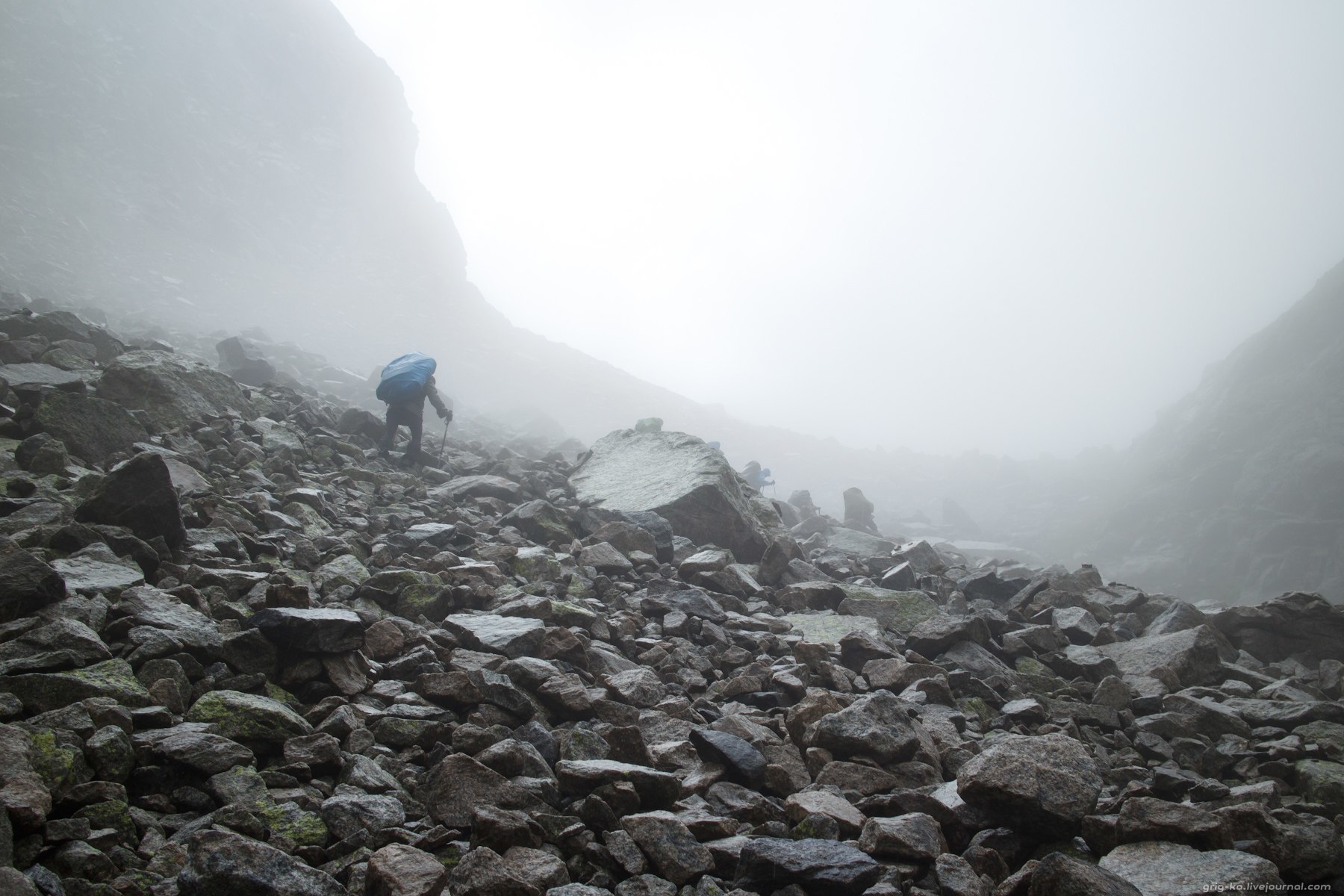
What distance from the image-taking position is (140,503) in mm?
4449

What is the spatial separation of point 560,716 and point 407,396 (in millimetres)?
8350

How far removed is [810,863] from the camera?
8.17 feet

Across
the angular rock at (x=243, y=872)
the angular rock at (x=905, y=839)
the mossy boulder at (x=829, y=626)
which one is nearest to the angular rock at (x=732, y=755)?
the angular rock at (x=905, y=839)

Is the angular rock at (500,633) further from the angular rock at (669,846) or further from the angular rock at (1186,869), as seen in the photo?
the angular rock at (1186,869)

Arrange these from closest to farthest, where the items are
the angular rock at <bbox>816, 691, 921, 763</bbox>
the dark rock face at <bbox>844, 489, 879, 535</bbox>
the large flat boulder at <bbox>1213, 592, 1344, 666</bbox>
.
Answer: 1. the angular rock at <bbox>816, 691, 921, 763</bbox>
2. the large flat boulder at <bbox>1213, 592, 1344, 666</bbox>
3. the dark rock face at <bbox>844, 489, 879, 535</bbox>

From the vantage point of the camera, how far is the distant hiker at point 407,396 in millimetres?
10789

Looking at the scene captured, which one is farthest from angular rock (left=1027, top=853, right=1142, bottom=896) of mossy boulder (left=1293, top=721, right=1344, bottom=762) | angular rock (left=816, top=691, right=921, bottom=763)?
mossy boulder (left=1293, top=721, right=1344, bottom=762)

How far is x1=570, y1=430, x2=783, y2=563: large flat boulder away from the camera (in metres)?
8.70

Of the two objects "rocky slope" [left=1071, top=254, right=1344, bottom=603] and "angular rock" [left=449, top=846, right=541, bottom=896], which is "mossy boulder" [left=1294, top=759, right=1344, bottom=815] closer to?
"angular rock" [left=449, top=846, right=541, bottom=896]

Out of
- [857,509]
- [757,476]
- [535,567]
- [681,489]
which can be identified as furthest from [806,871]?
[857,509]

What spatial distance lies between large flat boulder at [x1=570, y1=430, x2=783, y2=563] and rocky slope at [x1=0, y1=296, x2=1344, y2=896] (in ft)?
4.55

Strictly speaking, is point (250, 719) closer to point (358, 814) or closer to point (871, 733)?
point (358, 814)

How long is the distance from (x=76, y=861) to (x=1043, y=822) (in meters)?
3.53

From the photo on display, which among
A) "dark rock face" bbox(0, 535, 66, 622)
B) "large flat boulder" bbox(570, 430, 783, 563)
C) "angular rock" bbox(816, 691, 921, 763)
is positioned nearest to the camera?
"dark rock face" bbox(0, 535, 66, 622)
